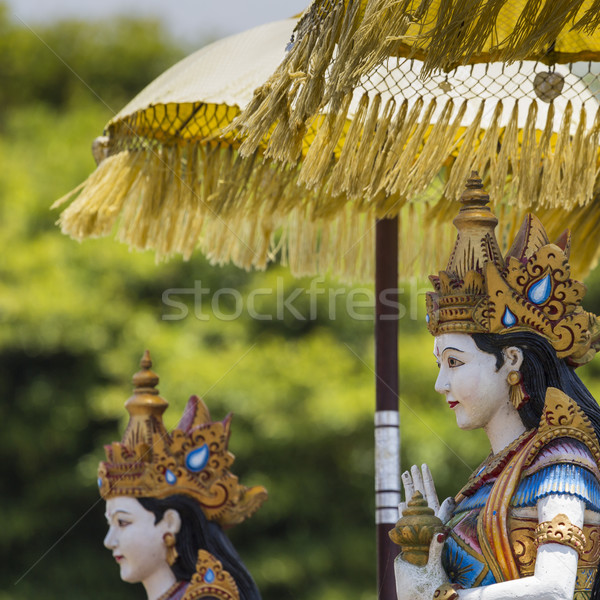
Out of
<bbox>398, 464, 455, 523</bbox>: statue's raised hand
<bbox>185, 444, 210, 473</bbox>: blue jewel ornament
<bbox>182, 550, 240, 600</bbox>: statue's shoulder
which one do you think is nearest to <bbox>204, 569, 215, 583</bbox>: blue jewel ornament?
<bbox>182, 550, 240, 600</bbox>: statue's shoulder

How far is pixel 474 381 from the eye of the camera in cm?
258

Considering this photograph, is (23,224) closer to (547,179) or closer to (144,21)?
(144,21)

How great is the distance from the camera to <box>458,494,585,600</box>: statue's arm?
7.54 ft

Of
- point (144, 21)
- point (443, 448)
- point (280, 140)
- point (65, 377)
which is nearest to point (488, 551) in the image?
point (280, 140)

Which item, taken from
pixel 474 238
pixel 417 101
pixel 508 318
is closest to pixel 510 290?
pixel 508 318

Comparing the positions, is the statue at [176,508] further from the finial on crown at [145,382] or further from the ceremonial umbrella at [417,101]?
the ceremonial umbrella at [417,101]

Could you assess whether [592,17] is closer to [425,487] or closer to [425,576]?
[425,487]

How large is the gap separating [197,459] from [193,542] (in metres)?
0.28

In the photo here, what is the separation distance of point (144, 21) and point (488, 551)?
11.1 meters

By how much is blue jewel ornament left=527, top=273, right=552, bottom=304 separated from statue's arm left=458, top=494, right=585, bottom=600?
0.46m

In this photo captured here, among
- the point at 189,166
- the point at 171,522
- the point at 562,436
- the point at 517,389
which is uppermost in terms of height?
the point at 189,166

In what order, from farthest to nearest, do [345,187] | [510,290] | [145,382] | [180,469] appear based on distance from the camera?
[145,382]
[180,469]
[345,187]
[510,290]

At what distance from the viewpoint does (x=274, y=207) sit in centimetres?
418

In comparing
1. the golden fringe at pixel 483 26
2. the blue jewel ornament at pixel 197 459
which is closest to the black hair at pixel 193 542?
the blue jewel ornament at pixel 197 459
